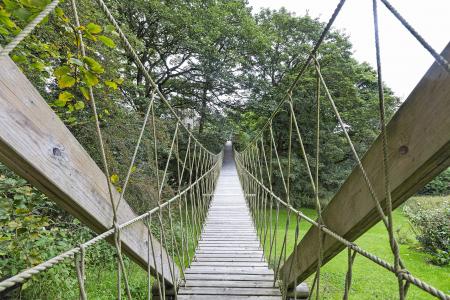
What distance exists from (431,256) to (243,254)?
509cm

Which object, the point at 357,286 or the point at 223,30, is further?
the point at 223,30

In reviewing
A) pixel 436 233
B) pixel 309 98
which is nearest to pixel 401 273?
pixel 436 233

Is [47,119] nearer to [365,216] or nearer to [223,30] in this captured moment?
[365,216]

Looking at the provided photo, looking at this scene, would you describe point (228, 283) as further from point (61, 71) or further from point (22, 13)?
point (22, 13)

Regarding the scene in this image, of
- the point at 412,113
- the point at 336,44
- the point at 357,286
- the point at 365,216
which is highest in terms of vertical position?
the point at 336,44

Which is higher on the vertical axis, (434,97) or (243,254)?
(434,97)

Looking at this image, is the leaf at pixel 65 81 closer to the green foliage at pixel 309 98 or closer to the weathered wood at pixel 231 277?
the weathered wood at pixel 231 277

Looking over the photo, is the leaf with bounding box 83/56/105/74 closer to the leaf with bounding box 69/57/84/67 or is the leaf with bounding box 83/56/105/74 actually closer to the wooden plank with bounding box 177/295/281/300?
the leaf with bounding box 69/57/84/67

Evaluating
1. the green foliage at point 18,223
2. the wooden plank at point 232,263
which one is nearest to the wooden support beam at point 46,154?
the green foliage at point 18,223

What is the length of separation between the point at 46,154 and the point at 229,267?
64.3 inches

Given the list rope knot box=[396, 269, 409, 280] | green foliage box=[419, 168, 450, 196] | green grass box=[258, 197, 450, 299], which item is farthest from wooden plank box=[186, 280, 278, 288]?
green foliage box=[419, 168, 450, 196]

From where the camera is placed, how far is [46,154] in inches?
23.3

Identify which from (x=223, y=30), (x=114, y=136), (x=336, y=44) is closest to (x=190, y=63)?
(x=223, y=30)

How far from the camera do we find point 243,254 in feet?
7.29
